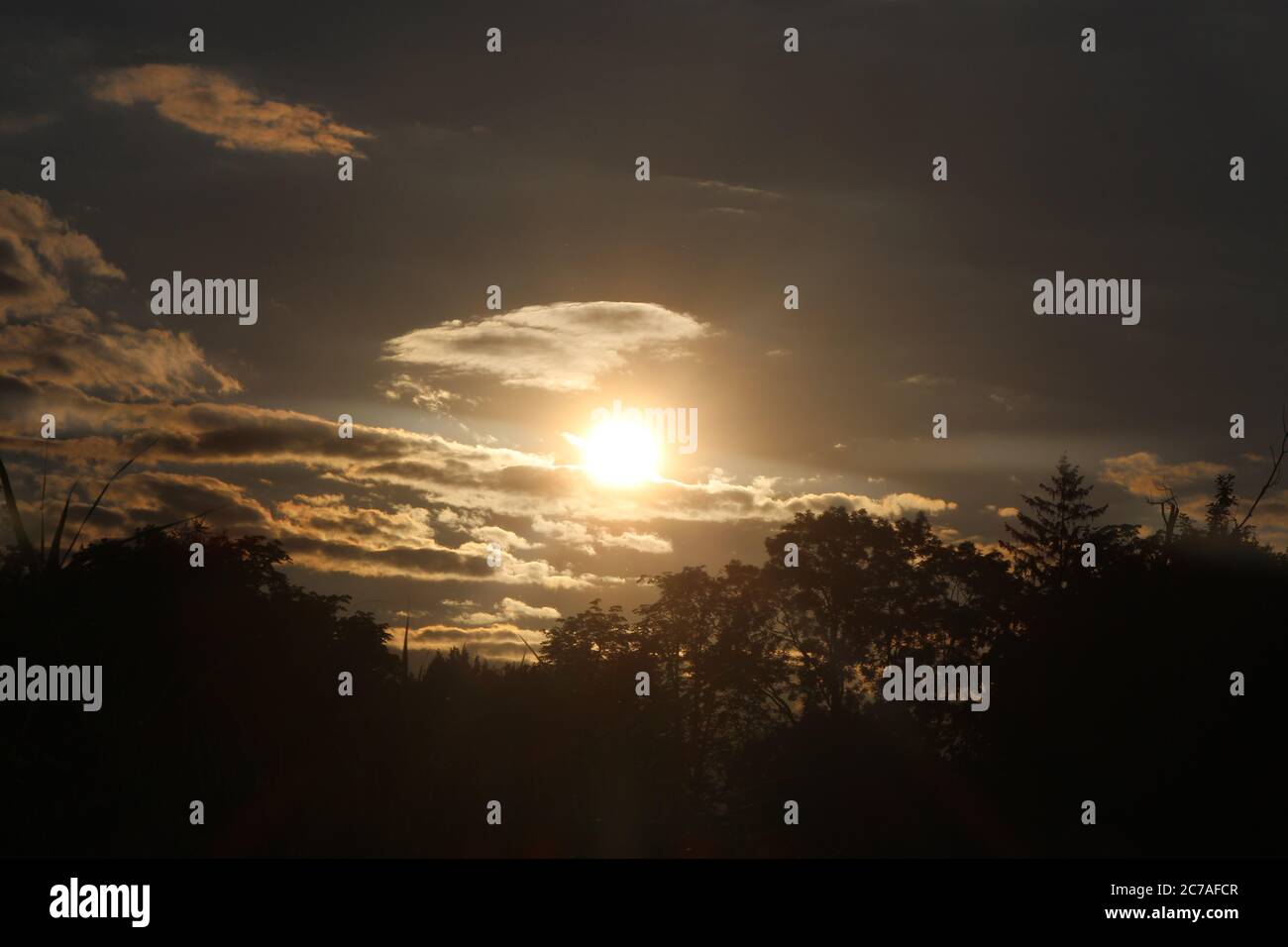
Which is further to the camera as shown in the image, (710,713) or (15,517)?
(710,713)

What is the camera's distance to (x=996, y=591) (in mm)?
55375

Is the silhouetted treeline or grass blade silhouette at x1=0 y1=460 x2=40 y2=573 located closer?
grass blade silhouette at x1=0 y1=460 x2=40 y2=573

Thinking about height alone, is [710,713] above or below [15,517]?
below

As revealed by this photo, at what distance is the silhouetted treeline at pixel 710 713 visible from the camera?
82.9 ft

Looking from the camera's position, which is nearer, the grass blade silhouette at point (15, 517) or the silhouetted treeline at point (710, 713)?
the grass blade silhouette at point (15, 517)

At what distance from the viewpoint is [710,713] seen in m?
60.7

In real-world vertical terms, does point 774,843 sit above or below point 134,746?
below

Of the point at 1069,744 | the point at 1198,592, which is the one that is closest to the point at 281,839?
the point at 1069,744

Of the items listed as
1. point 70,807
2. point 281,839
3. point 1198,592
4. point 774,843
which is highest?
point 1198,592

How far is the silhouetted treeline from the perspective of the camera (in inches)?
995
